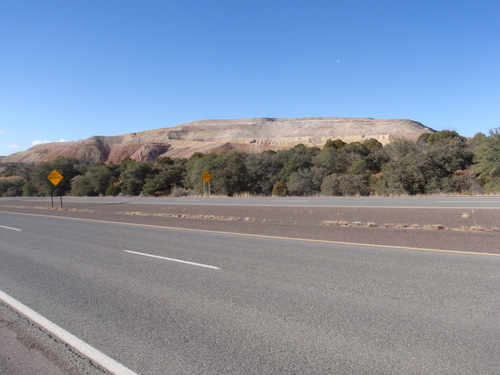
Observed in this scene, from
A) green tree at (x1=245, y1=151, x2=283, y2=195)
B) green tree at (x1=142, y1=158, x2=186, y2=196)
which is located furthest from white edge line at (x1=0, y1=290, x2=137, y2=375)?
green tree at (x1=142, y1=158, x2=186, y2=196)

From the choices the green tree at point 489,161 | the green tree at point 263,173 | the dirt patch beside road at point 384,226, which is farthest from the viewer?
the green tree at point 263,173

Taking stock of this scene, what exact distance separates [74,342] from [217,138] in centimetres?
12609

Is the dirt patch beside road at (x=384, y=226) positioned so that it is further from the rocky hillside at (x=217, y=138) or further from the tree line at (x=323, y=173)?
the rocky hillside at (x=217, y=138)

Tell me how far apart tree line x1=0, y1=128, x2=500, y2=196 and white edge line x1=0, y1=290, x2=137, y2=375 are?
30.0m

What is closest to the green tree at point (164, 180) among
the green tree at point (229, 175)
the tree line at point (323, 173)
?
the tree line at point (323, 173)

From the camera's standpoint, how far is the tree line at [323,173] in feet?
106

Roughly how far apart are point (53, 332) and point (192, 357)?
6.50 feet

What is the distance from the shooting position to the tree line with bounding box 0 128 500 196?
3219 centimetres

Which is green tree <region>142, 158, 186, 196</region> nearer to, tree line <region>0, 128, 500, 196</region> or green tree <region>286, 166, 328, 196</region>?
tree line <region>0, 128, 500, 196</region>

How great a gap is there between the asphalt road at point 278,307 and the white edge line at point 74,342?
0.27ft

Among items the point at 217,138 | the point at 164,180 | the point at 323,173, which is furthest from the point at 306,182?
the point at 217,138

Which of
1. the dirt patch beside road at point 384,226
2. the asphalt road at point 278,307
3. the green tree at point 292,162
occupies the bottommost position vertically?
the dirt patch beside road at point 384,226

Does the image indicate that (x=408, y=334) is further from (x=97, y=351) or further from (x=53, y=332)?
(x=53, y=332)

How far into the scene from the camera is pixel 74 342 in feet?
14.4
